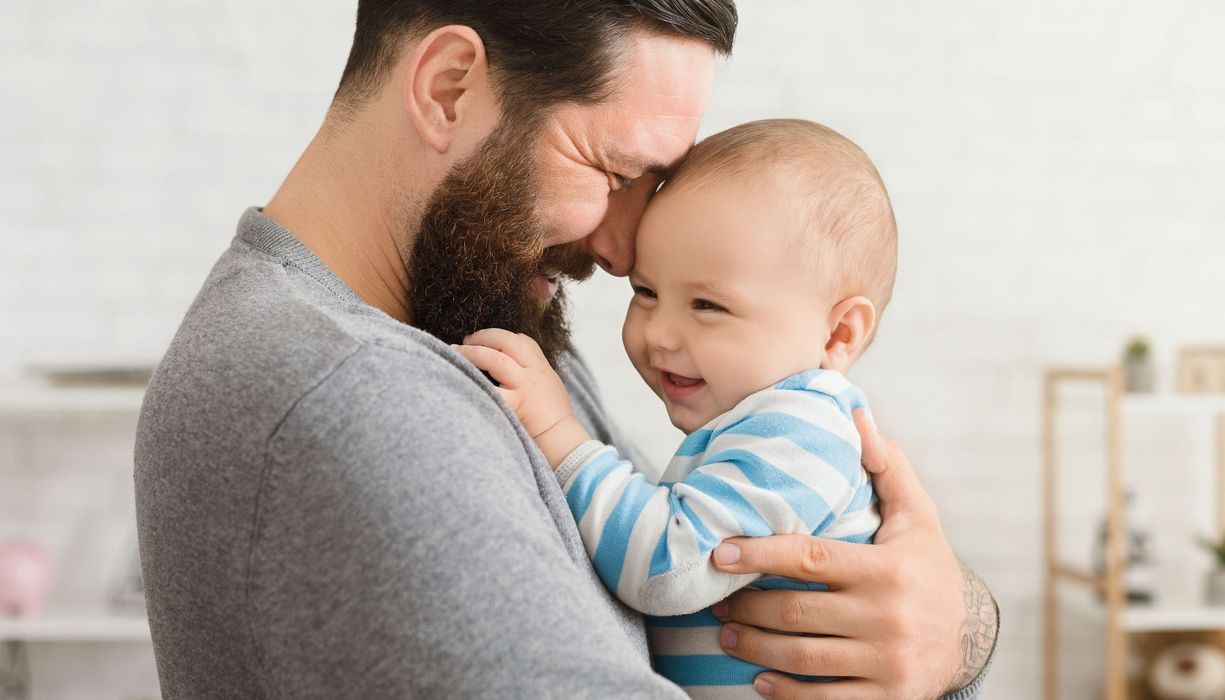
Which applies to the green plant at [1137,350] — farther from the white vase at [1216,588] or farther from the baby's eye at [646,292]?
the baby's eye at [646,292]

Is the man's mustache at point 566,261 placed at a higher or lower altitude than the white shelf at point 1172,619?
higher

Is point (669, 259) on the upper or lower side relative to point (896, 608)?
upper

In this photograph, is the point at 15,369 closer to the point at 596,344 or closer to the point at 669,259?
the point at 596,344

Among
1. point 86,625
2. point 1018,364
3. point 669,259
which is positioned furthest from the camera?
point 1018,364

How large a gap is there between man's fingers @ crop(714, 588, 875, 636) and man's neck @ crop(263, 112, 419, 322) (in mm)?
520

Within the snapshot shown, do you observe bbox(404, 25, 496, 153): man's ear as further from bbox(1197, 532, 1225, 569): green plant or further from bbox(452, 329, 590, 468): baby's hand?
bbox(1197, 532, 1225, 569): green plant

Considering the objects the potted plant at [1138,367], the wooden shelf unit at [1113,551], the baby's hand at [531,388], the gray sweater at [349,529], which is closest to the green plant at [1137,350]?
the potted plant at [1138,367]

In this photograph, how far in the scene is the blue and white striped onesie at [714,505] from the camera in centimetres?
110

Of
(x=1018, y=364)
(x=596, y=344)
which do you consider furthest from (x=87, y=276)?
(x=1018, y=364)

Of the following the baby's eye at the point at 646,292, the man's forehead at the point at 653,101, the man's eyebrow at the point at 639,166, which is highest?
the man's forehead at the point at 653,101

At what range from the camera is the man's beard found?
48.8 inches

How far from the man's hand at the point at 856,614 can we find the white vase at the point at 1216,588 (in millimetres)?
2704

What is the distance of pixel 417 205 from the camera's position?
49.8 inches

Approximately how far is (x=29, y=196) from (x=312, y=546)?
305 cm
